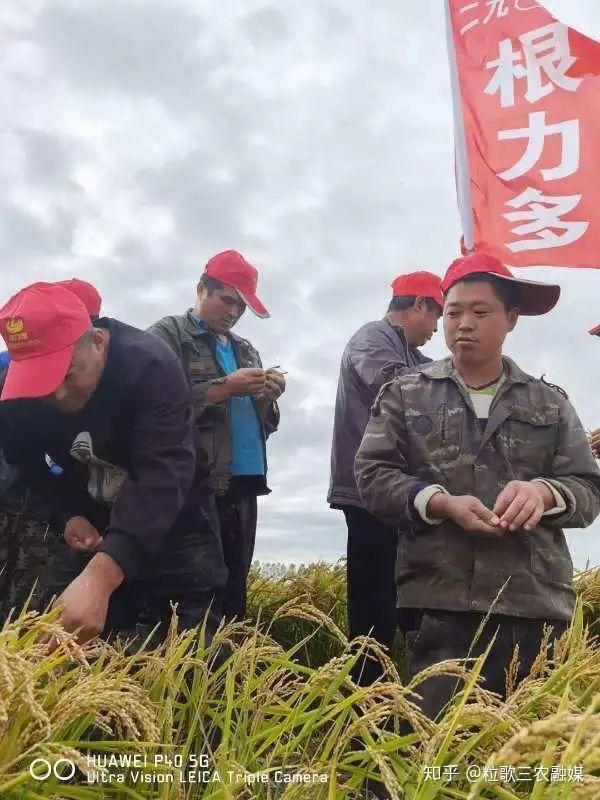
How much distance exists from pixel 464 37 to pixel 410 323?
2.56 meters

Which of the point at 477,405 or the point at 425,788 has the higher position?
the point at 477,405

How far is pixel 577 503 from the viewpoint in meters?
2.48

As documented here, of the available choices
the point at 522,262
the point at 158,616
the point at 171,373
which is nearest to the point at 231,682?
the point at 158,616

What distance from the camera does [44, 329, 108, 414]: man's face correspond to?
2396 millimetres

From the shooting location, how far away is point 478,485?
2545mm

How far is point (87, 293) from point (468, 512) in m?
2.56

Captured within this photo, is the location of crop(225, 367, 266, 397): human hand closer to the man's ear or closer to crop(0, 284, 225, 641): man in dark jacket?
crop(0, 284, 225, 641): man in dark jacket

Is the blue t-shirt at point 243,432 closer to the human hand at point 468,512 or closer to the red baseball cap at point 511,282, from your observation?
the red baseball cap at point 511,282

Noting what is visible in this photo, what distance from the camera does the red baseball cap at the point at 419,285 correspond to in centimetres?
409

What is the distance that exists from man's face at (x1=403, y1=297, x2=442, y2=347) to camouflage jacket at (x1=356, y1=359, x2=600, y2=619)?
1400 mm

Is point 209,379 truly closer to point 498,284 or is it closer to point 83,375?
point 83,375

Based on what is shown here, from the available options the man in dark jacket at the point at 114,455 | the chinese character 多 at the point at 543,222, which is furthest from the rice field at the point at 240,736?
the chinese character 多 at the point at 543,222

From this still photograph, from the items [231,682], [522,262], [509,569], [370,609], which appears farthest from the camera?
[522,262]

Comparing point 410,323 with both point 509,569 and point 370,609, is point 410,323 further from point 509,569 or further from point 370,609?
point 509,569
